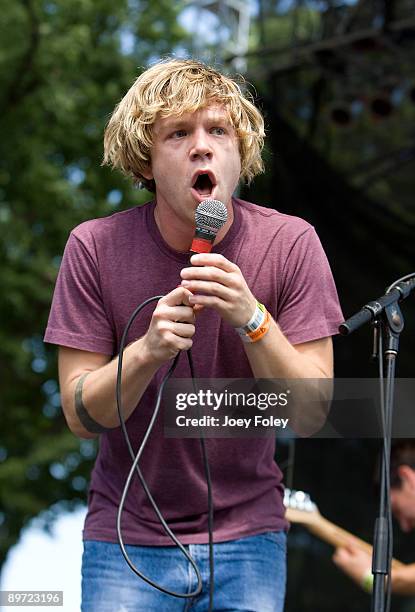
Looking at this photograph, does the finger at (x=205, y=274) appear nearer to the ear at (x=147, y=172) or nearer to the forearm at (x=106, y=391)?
the forearm at (x=106, y=391)

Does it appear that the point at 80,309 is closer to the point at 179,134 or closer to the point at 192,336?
the point at 192,336

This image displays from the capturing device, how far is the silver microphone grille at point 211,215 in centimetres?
211

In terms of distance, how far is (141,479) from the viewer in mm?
2285

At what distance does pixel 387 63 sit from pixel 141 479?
5062 millimetres

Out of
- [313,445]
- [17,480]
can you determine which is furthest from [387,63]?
[17,480]

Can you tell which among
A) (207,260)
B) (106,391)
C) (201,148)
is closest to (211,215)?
(207,260)

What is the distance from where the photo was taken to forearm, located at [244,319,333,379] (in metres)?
2.18

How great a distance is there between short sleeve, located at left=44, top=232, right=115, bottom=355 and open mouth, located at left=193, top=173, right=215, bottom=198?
1.19 ft

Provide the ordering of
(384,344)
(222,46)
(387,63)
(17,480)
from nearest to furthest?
(384,344), (387,63), (222,46), (17,480)

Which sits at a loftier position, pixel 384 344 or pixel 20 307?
pixel 20 307

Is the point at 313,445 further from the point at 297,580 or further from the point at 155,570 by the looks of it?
the point at 155,570

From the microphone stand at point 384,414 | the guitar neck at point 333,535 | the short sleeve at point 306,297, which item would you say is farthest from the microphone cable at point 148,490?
the guitar neck at point 333,535

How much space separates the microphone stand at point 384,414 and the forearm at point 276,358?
14 cm

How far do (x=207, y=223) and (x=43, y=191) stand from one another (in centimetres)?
806
